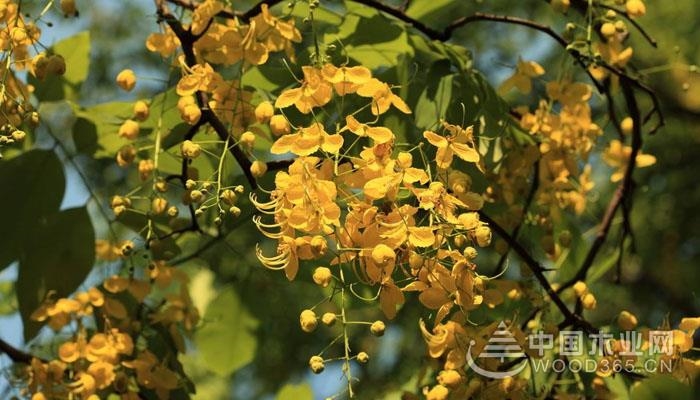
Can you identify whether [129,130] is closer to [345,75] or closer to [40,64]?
[40,64]

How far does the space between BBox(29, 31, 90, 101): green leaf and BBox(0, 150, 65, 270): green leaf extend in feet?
0.36

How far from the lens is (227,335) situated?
1.88 metres

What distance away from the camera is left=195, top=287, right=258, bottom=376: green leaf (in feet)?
6.14

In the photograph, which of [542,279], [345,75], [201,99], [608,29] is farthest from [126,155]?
[608,29]

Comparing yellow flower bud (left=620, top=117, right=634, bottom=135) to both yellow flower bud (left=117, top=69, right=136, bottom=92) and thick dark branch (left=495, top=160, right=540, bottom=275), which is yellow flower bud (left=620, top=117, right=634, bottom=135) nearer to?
thick dark branch (left=495, top=160, right=540, bottom=275)

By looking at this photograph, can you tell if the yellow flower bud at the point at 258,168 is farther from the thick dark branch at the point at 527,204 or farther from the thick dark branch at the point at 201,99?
the thick dark branch at the point at 527,204

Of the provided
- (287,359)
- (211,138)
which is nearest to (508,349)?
(211,138)

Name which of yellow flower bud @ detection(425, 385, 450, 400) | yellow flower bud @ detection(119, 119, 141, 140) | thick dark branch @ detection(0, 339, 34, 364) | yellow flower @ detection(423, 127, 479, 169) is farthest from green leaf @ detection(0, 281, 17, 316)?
yellow flower @ detection(423, 127, 479, 169)

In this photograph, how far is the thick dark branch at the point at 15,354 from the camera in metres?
1.67

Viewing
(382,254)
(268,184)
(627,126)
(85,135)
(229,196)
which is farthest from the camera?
(627,126)

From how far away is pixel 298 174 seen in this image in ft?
3.95

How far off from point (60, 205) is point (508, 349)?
0.68m

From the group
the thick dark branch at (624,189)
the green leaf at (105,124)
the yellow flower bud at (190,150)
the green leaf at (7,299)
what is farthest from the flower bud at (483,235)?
the green leaf at (7,299)

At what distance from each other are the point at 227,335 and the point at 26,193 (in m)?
0.42
